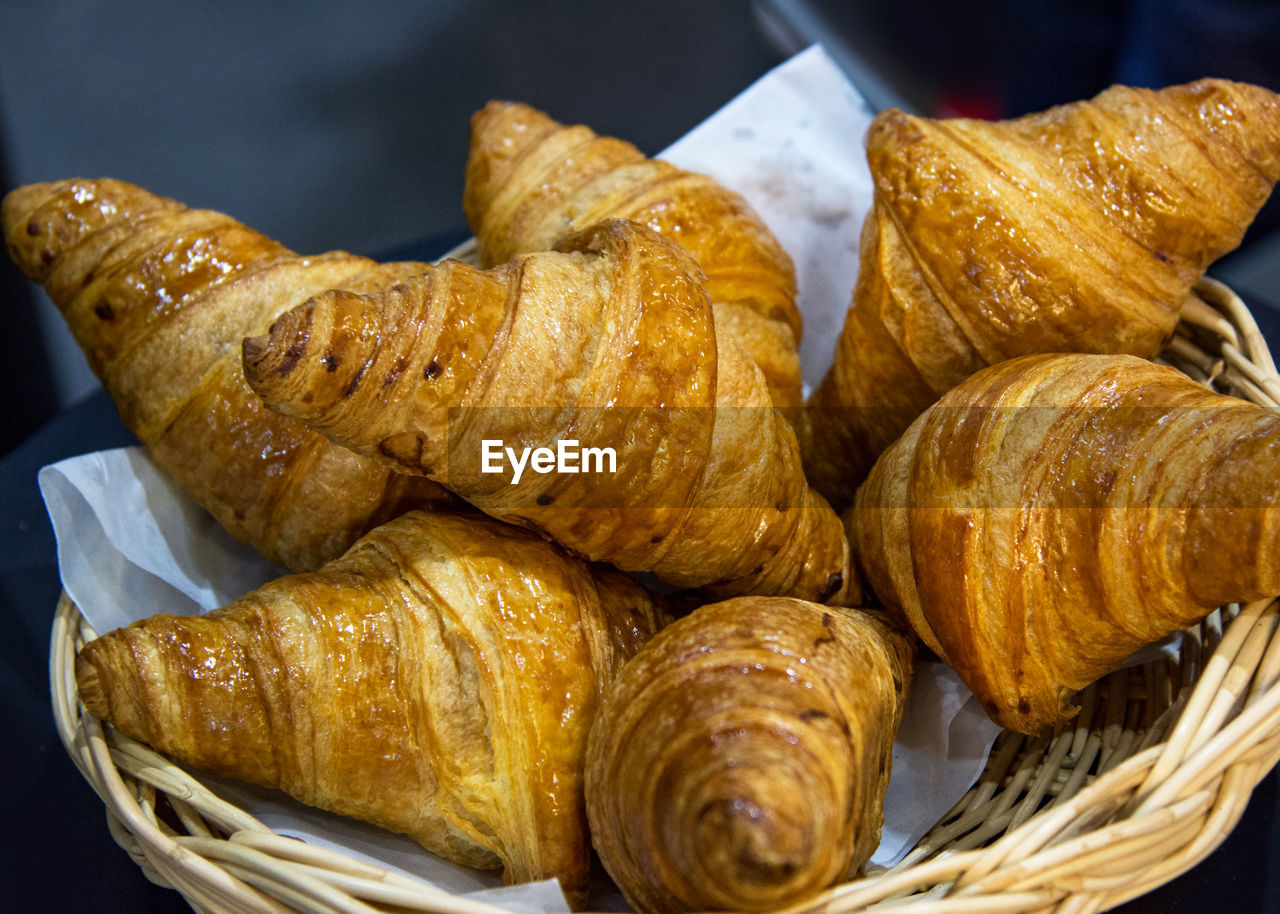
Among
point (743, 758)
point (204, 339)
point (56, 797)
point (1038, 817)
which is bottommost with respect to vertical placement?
point (56, 797)

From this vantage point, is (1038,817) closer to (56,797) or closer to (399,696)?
(399,696)

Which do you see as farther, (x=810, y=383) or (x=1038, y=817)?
(x=810, y=383)

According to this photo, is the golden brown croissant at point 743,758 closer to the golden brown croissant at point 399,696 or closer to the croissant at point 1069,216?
the golden brown croissant at point 399,696

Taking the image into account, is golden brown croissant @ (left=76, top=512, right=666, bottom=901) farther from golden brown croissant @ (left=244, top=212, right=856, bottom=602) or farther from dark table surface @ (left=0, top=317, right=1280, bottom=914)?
dark table surface @ (left=0, top=317, right=1280, bottom=914)

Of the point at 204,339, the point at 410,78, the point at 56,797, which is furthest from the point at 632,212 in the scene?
the point at 410,78

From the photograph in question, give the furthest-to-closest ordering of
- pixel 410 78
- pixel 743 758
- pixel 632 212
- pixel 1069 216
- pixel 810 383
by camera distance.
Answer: pixel 410 78 → pixel 810 383 → pixel 632 212 → pixel 1069 216 → pixel 743 758

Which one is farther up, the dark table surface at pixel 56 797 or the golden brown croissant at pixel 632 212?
the golden brown croissant at pixel 632 212

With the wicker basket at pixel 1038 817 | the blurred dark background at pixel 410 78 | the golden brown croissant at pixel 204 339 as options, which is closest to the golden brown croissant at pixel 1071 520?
the wicker basket at pixel 1038 817
